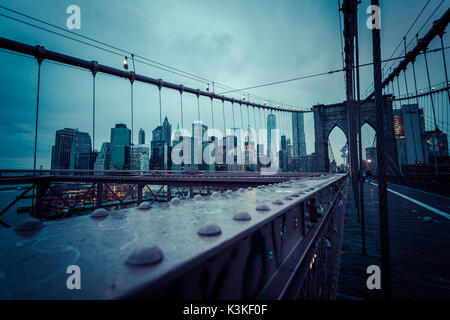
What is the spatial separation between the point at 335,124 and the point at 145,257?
2524 centimetres

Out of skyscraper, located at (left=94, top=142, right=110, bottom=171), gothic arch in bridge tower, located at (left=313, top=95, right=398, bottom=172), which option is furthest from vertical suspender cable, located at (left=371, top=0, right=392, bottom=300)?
skyscraper, located at (left=94, top=142, right=110, bottom=171)

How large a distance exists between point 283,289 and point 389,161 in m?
26.7

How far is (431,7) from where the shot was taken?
10.3 metres

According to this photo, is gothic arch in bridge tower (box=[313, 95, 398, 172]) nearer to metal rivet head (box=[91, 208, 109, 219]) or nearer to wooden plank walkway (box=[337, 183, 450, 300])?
wooden plank walkway (box=[337, 183, 450, 300])

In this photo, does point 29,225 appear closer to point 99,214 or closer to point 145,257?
point 99,214

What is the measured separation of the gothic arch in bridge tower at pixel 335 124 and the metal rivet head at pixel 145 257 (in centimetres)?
2192

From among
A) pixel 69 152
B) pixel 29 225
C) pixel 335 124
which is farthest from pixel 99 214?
pixel 69 152

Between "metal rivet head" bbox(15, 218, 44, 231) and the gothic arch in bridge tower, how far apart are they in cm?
2195

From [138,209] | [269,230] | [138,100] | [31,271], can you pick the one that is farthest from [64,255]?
[138,100]

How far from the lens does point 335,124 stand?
851 inches

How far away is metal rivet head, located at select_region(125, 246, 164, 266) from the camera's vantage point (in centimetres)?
36

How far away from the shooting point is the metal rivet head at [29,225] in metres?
0.61
